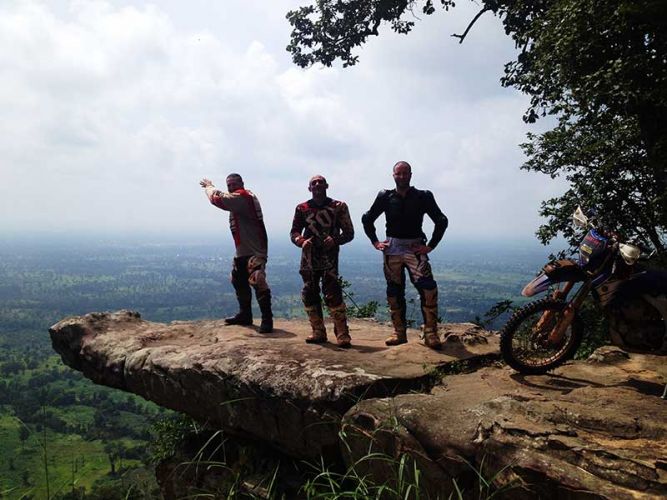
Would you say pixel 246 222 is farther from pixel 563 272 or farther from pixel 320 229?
pixel 563 272

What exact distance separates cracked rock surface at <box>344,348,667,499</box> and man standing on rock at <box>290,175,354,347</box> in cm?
216

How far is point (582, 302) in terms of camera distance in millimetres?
5289

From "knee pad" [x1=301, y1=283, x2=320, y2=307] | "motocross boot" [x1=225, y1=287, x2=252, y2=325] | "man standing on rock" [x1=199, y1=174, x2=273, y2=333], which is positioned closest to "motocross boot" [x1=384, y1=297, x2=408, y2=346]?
"knee pad" [x1=301, y1=283, x2=320, y2=307]

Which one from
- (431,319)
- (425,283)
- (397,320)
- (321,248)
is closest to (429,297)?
(425,283)

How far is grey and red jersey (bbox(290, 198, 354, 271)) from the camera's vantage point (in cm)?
683

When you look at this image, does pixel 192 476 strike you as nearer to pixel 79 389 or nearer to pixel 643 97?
pixel 643 97

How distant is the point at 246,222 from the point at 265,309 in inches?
63.8

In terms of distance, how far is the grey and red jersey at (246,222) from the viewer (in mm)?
7723

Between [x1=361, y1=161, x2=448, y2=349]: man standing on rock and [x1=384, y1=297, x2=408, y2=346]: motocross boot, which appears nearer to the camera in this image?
[x1=361, y1=161, x2=448, y2=349]: man standing on rock

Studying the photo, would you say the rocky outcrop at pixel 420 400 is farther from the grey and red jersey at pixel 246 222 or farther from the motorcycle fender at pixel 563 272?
the grey and red jersey at pixel 246 222

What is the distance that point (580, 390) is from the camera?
15.8 ft

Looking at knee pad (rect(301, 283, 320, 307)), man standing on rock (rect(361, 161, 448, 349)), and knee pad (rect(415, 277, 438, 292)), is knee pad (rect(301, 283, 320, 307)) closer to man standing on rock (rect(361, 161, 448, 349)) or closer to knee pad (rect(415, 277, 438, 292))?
man standing on rock (rect(361, 161, 448, 349))

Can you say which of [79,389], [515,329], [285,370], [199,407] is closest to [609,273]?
[515,329]

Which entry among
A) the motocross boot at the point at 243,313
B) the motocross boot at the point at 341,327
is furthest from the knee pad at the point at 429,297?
the motocross boot at the point at 243,313
